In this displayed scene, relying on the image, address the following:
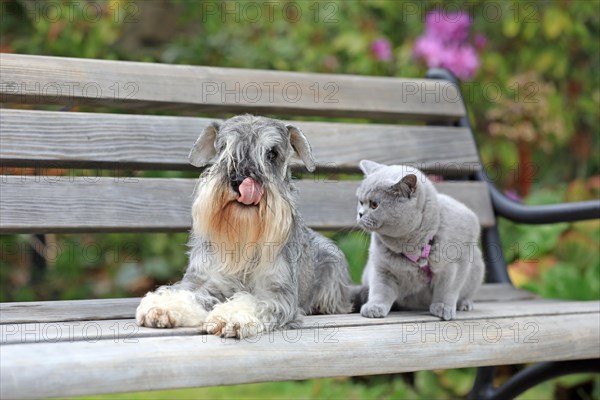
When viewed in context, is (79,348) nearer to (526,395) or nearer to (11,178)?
(11,178)

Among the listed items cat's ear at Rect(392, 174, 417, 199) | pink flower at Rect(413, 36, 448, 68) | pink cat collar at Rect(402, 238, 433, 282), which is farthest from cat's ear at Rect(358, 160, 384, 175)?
pink flower at Rect(413, 36, 448, 68)

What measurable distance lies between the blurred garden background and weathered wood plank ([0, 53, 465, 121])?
926mm

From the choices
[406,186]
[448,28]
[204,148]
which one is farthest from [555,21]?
[204,148]

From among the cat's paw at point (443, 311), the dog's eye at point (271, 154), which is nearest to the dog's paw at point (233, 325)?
the dog's eye at point (271, 154)

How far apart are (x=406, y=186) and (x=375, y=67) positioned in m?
2.56

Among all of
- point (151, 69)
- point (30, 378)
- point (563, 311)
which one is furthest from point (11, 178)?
point (563, 311)

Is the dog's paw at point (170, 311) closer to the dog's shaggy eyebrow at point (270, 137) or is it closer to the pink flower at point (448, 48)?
the dog's shaggy eyebrow at point (270, 137)

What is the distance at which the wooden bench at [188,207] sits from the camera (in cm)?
210

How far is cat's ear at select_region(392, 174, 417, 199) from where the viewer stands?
2.73m

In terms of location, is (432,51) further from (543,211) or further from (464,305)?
(464,305)

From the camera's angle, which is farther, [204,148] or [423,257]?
[423,257]

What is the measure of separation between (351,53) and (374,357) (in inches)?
121

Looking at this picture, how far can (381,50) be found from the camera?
5.05 metres

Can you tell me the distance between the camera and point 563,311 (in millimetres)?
2850
